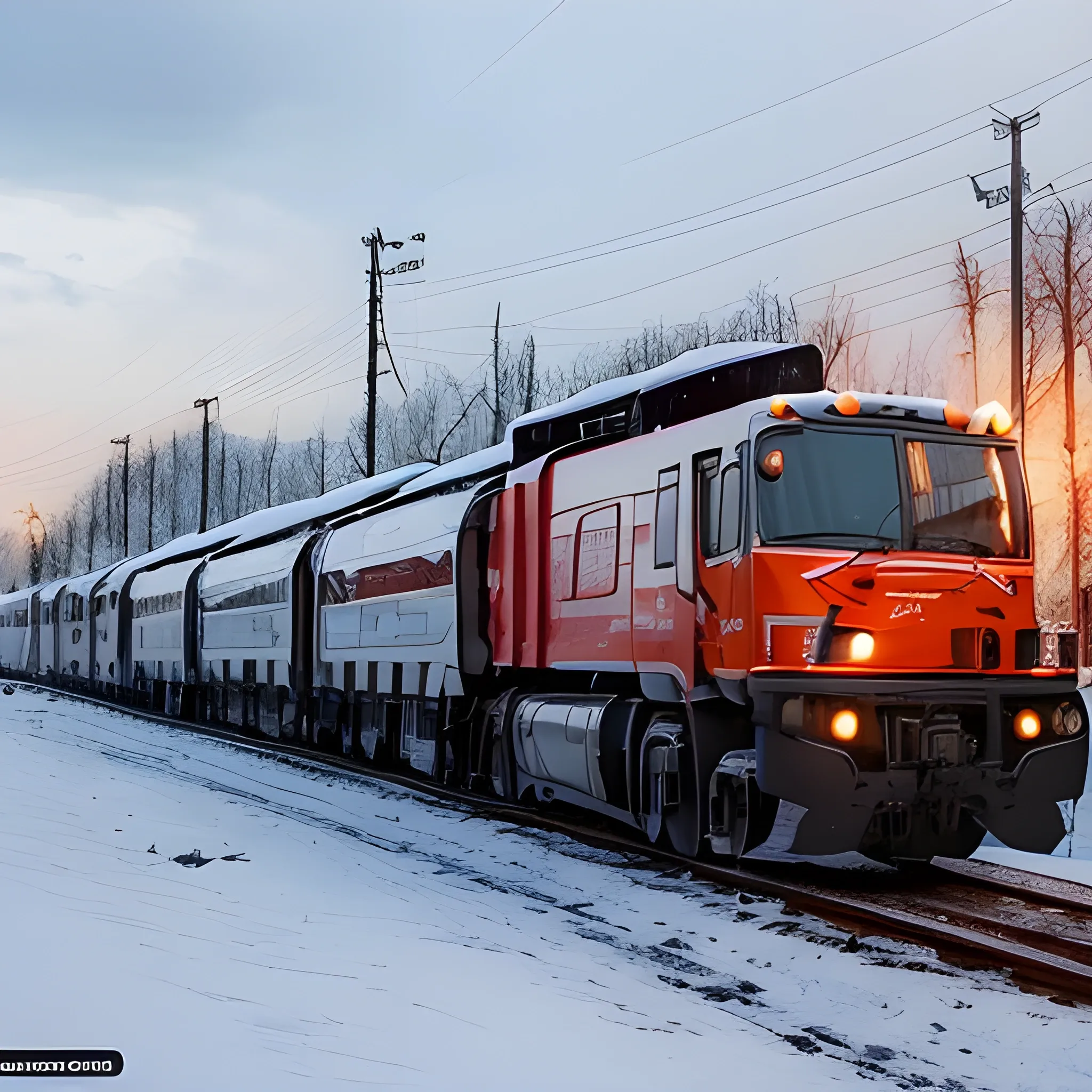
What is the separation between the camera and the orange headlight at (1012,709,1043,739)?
8.20 meters

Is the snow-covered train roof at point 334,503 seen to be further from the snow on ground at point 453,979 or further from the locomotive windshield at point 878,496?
the locomotive windshield at point 878,496

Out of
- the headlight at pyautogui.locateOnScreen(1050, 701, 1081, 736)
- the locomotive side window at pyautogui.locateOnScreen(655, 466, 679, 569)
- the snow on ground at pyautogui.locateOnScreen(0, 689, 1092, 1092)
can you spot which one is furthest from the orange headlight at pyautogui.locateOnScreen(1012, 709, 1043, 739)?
the locomotive side window at pyautogui.locateOnScreen(655, 466, 679, 569)

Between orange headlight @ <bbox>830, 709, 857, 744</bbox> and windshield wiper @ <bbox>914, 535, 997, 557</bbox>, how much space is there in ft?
4.09

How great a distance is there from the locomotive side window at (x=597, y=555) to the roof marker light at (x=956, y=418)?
2.75m

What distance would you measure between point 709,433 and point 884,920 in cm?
350

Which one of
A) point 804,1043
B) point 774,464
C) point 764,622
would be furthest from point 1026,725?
point 804,1043

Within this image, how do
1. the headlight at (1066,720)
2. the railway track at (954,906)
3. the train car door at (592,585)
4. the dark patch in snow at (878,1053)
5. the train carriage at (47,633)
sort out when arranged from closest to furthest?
the dark patch in snow at (878,1053) < the railway track at (954,906) < the headlight at (1066,720) < the train car door at (592,585) < the train carriage at (47,633)

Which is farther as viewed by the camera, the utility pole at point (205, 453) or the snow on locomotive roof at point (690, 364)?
the utility pole at point (205, 453)

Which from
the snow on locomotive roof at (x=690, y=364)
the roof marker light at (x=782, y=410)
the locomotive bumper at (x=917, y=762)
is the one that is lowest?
the locomotive bumper at (x=917, y=762)

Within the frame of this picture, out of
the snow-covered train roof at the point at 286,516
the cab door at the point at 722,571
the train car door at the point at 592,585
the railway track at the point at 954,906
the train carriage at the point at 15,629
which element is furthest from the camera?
the train carriage at the point at 15,629

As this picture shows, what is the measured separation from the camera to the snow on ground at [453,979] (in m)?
4.41

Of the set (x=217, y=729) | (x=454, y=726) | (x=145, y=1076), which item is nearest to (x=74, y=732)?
(x=217, y=729)

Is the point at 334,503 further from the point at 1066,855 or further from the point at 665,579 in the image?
the point at 1066,855

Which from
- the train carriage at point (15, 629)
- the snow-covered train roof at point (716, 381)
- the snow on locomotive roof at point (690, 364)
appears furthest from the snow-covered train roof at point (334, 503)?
the train carriage at point (15, 629)
